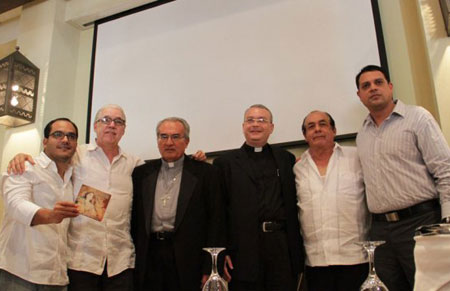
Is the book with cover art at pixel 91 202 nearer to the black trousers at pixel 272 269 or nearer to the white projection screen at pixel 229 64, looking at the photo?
the black trousers at pixel 272 269

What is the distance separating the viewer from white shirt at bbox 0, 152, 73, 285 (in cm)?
185

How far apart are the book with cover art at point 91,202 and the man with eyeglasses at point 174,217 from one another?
0.42 metres

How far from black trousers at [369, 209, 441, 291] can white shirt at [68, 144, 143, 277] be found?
1.44m

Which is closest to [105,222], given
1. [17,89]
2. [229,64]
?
[229,64]

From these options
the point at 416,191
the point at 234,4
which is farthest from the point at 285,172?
the point at 234,4

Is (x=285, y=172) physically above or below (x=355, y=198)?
above

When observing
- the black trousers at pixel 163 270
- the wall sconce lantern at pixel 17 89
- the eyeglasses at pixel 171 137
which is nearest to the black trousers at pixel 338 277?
the black trousers at pixel 163 270

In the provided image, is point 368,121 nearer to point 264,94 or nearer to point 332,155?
point 332,155

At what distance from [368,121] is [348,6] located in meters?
1.13

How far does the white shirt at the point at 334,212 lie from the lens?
1992mm

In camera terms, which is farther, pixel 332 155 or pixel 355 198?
pixel 332 155

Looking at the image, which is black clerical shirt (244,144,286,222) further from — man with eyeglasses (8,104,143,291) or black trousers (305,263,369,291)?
man with eyeglasses (8,104,143,291)

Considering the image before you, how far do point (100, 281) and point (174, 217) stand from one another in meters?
0.56

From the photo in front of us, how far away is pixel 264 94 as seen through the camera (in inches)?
117
